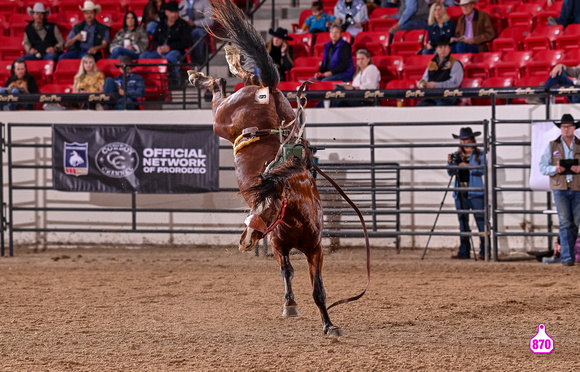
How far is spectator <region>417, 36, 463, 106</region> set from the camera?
37.7 ft

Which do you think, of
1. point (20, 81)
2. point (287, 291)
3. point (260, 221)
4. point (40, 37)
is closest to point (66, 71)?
point (20, 81)

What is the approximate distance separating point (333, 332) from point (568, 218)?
17.5 ft

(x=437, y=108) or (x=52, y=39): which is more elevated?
(x=52, y=39)

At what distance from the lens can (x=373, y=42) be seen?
524 inches

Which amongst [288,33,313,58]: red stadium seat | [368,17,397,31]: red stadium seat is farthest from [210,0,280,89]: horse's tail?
[368,17,397,31]: red stadium seat

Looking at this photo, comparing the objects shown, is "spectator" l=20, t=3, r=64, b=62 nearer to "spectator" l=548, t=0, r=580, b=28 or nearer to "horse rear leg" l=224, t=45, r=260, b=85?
"horse rear leg" l=224, t=45, r=260, b=85

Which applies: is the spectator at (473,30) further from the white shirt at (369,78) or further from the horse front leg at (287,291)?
the horse front leg at (287,291)

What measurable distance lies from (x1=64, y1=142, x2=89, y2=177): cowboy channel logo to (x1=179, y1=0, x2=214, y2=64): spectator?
312 centimetres

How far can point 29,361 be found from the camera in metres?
4.81

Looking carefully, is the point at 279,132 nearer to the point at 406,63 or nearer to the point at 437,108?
the point at 437,108

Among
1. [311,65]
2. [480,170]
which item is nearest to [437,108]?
[480,170]

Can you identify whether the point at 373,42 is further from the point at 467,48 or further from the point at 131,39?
the point at 131,39

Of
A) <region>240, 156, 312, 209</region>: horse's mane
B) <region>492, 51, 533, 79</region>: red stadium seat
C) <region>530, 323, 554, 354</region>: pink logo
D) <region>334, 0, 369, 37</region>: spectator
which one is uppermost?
<region>334, 0, 369, 37</region>: spectator

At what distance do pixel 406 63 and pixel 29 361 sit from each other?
30.8 feet
